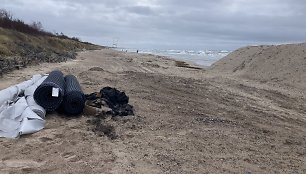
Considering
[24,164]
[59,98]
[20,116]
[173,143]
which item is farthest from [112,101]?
[24,164]

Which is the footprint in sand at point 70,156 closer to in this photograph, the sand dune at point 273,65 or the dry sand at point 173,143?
the dry sand at point 173,143

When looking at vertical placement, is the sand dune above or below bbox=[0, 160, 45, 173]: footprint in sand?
above

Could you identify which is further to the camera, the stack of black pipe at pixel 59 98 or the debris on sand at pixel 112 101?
the debris on sand at pixel 112 101

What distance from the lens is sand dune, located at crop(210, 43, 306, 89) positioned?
19.6m

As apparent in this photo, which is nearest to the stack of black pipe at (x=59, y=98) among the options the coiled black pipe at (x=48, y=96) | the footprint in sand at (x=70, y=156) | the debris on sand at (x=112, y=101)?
the coiled black pipe at (x=48, y=96)

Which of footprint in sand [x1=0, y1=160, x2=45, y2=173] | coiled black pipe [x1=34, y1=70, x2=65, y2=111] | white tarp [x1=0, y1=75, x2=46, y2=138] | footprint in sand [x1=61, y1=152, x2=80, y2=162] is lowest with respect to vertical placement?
footprint in sand [x1=0, y1=160, x2=45, y2=173]

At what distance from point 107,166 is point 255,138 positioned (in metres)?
3.51

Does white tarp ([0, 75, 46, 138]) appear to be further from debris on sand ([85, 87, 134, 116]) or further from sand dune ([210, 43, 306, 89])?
sand dune ([210, 43, 306, 89])

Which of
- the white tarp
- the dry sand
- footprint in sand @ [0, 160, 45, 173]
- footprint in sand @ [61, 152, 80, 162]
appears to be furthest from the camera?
the white tarp

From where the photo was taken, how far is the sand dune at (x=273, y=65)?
64.2ft

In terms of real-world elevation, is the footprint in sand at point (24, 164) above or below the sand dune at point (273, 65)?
below

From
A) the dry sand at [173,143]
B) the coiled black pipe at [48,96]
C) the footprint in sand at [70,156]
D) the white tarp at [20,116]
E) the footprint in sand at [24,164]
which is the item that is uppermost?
the coiled black pipe at [48,96]

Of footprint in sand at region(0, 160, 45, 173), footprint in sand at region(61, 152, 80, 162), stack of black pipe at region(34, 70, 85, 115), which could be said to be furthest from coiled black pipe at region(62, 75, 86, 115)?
footprint in sand at region(0, 160, 45, 173)

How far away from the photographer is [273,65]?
74.7ft
